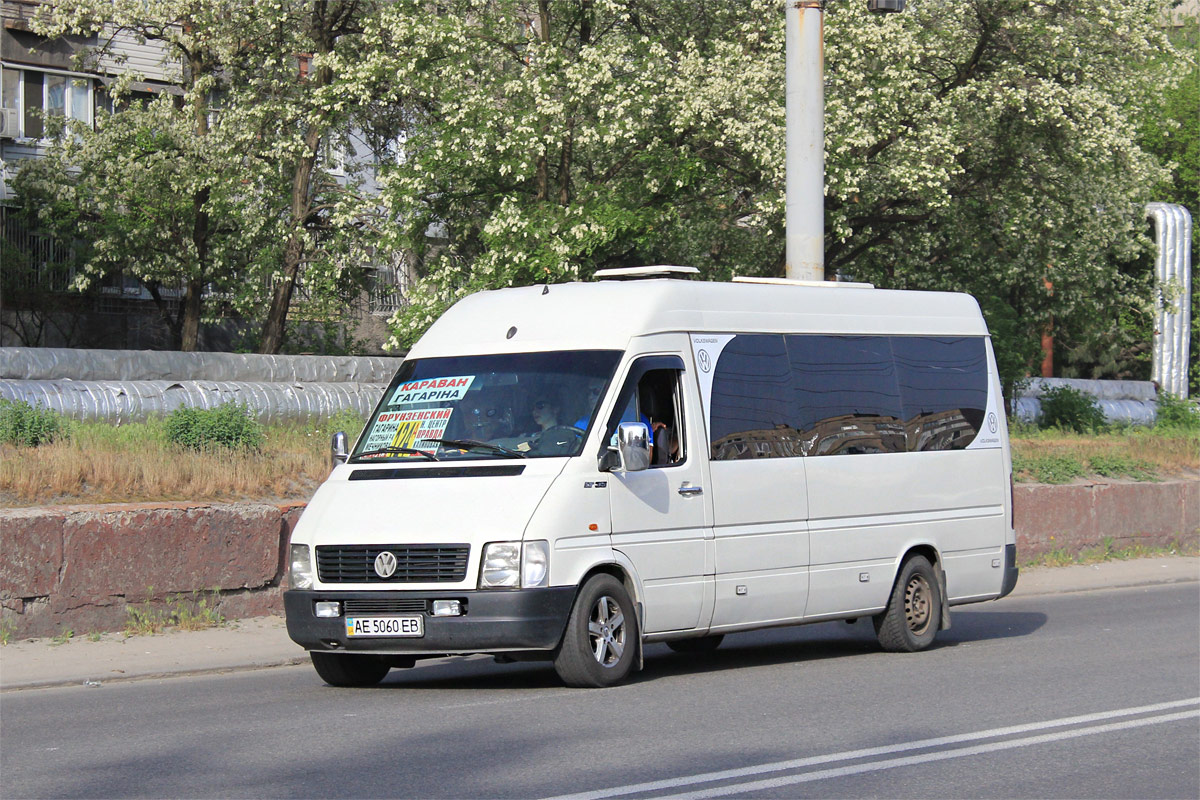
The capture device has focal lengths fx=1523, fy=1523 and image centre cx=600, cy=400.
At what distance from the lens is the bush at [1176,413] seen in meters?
33.9

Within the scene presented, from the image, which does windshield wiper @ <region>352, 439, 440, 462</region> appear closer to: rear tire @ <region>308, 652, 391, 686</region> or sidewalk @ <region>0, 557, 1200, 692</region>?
rear tire @ <region>308, 652, 391, 686</region>

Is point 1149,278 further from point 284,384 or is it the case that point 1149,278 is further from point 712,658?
point 712,658

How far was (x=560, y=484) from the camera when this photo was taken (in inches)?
366

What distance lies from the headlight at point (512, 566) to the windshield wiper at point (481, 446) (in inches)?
29.2

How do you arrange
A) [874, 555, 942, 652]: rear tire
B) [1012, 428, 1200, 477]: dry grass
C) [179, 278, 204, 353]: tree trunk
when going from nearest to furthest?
[874, 555, 942, 652]: rear tire
[1012, 428, 1200, 477]: dry grass
[179, 278, 204, 353]: tree trunk

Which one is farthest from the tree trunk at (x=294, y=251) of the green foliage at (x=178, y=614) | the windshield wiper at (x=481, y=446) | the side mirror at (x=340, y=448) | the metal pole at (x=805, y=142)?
the windshield wiper at (x=481, y=446)

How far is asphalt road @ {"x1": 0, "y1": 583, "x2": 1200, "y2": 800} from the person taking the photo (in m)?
6.83

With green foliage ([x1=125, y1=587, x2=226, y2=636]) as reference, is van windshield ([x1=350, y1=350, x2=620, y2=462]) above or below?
above

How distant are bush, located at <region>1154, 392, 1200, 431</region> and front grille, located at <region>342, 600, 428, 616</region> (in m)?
27.4

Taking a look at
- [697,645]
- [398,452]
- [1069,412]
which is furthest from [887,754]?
[1069,412]

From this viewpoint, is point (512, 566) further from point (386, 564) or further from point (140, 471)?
point (140, 471)

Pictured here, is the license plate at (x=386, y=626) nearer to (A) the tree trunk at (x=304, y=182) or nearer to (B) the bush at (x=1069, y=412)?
(A) the tree trunk at (x=304, y=182)

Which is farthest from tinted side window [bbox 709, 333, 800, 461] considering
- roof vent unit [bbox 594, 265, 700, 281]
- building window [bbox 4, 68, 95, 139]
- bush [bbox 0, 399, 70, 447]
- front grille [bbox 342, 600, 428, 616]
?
building window [bbox 4, 68, 95, 139]

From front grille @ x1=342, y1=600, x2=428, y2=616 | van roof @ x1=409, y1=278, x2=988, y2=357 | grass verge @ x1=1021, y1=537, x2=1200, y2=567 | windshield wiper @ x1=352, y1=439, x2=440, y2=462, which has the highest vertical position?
van roof @ x1=409, y1=278, x2=988, y2=357
